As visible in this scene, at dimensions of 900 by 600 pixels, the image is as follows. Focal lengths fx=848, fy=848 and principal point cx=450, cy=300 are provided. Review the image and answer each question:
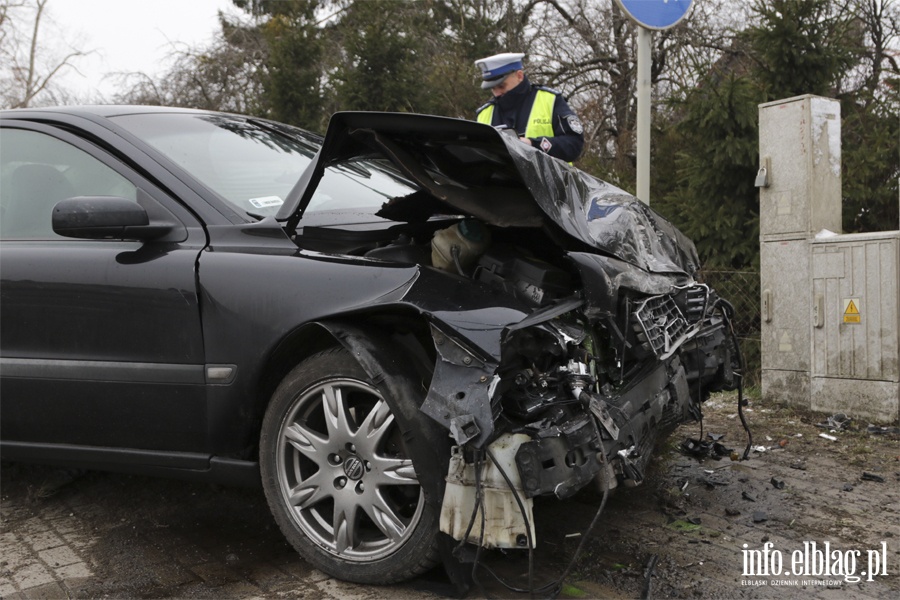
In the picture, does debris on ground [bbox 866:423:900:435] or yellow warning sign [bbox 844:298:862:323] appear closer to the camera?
debris on ground [bbox 866:423:900:435]

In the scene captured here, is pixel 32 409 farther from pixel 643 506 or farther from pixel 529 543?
pixel 643 506

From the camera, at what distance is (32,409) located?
3.31 metres

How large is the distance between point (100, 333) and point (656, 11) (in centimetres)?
353

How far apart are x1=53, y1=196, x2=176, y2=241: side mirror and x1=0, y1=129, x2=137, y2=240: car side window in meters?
0.25

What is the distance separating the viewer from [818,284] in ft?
18.6

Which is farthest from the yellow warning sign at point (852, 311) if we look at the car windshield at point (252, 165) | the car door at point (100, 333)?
the car door at point (100, 333)

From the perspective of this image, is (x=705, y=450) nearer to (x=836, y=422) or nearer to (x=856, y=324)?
(x=836, y=422)

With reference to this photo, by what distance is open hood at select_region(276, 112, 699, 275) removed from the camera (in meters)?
2.81

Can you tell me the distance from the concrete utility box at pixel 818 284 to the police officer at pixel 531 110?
1729 mm

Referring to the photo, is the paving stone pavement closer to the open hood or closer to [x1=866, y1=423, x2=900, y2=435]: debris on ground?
the open hood

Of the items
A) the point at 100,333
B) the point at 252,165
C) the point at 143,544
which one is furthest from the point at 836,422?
the point at 100,333

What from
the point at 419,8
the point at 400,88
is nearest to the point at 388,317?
the point at 400,88

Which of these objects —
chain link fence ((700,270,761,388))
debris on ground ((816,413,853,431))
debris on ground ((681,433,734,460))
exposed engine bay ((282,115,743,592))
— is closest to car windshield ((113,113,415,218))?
exposed engine bay ((282,115,743,592))

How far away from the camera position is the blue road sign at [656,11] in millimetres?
4840
